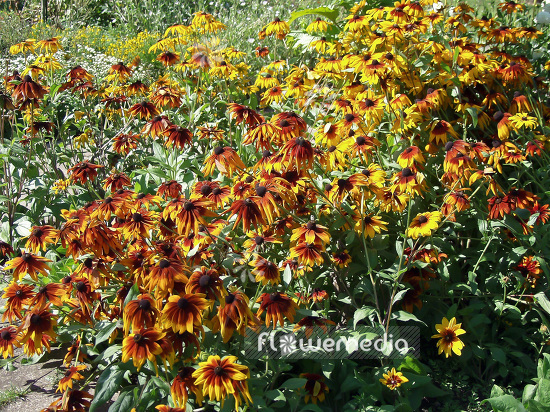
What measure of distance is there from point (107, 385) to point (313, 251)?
29.3 inches

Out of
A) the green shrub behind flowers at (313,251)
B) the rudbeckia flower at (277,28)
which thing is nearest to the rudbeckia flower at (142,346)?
the green shrub behind flowers at (313,251)

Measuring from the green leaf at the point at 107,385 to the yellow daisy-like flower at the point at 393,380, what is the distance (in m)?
0.84

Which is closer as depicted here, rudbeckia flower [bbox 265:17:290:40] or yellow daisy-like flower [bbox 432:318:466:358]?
yellow daisy-like flower [bbox 432:318:466:358]

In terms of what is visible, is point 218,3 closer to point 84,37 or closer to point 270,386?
point 84,37

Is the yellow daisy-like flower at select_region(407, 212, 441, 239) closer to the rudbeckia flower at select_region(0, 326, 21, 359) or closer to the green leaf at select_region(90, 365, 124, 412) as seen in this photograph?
the green leaf at select_region(90, 365, 124, 412)

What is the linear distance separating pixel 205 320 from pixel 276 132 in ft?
2.28

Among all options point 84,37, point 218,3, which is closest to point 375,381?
point 84,37

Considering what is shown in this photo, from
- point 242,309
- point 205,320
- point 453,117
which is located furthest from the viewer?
point 453,117

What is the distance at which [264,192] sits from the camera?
5.31 ft

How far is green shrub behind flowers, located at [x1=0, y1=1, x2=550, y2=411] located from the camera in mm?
1586

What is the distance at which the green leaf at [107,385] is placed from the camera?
5.24 feet

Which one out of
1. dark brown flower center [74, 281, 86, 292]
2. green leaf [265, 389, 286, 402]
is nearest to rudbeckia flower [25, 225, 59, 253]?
dark brown flower center [74, 281, 86, 292]

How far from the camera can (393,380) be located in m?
1.76

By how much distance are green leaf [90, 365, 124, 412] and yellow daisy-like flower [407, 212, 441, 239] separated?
1.03 meters
